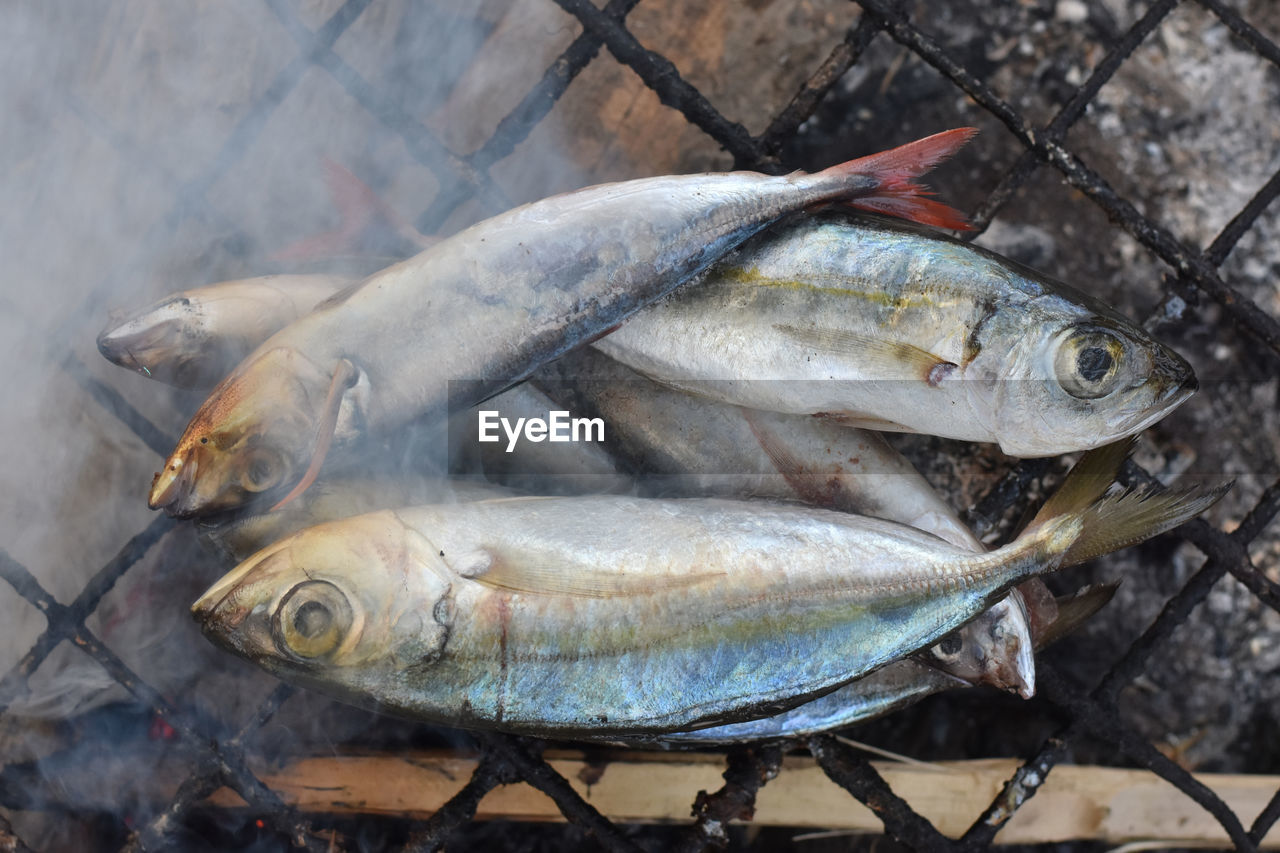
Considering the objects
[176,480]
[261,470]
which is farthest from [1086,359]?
[176,480]

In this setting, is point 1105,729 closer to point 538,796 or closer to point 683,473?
point 683,473

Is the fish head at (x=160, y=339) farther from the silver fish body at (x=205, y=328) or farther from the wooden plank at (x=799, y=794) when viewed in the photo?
the wooden plank at (x=799, y=794)

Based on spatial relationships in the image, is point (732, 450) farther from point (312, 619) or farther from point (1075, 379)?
point (312, 619)

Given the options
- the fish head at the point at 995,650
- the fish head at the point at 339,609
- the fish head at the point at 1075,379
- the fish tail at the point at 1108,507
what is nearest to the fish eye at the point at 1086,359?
the fish head at the point at 1075,379

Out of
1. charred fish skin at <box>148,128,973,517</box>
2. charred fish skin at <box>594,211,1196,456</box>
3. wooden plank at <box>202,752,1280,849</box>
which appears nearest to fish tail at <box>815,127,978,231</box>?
charred fish skin at <box>594,211,1196,456</box>

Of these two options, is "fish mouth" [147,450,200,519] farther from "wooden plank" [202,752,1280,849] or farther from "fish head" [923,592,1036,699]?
"fish head" [923,592,1036,699]

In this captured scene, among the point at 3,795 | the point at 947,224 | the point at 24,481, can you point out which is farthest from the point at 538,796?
the point at 947,224
